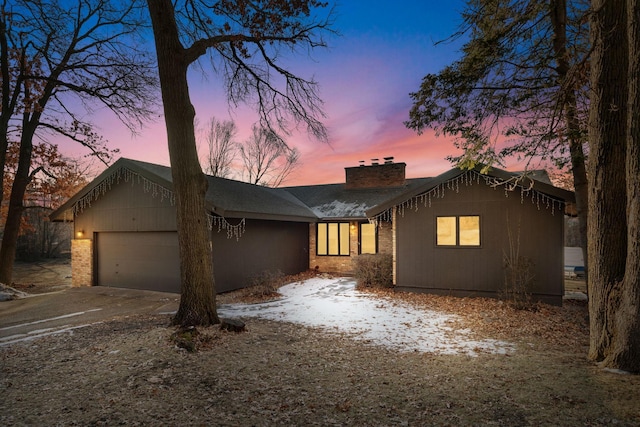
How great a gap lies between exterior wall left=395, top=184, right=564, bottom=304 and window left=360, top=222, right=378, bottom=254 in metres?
3.54

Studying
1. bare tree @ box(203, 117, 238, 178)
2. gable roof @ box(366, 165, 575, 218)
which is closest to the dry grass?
gable roof @ box(366, 165, 575, 218)

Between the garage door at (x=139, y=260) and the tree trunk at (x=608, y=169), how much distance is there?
33.5 ft

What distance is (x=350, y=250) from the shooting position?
15148 millimetres

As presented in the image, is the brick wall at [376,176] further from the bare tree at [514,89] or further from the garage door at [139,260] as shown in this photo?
the garage door at [139,260]

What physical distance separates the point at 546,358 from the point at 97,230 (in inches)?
523

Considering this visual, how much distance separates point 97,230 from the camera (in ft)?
41.8

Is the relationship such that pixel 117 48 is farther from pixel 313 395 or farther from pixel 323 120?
pixel 313 395

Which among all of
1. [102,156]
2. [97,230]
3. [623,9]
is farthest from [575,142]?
[102,156]

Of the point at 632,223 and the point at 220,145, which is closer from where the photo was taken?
the point at 632,223

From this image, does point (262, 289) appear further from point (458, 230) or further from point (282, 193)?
point (282, 193)

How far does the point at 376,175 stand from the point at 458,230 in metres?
7.30

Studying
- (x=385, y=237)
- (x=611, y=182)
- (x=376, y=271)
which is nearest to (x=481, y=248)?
(x=376, y=271)

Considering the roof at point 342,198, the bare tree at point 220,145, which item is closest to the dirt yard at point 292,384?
the roof at point 342,198

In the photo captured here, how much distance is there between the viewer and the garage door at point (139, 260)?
37.4 ft
